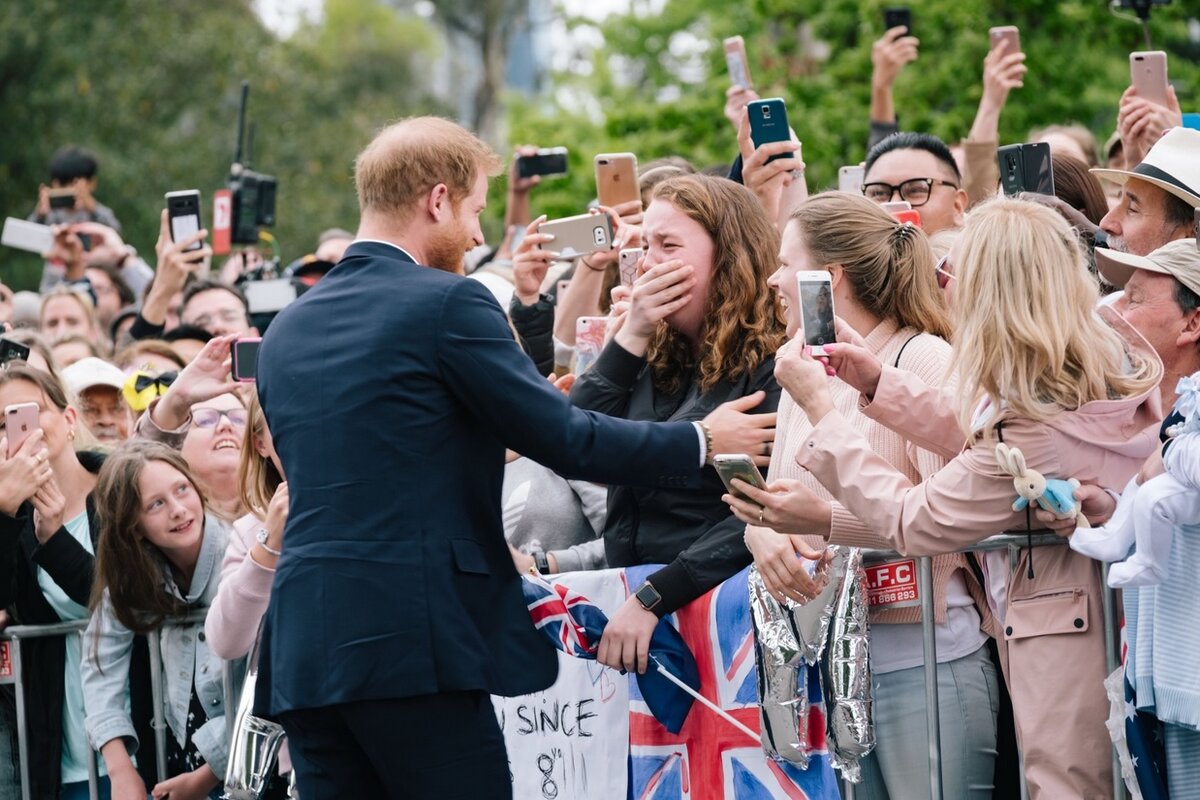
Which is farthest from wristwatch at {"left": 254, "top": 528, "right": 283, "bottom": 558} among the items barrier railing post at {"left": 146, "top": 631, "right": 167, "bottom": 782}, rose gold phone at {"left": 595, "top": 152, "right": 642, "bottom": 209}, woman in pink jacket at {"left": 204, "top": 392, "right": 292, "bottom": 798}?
rose gold phone at {"left": 595, "top": 152, "right": 642, "bottom": 209}

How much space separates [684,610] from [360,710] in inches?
44.0

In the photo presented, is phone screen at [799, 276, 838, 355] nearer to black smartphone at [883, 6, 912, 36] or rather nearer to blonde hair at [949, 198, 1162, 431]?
blonde hair at [949, 198, 1162, 431]

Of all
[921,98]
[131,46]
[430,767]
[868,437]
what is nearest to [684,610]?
[868,437]

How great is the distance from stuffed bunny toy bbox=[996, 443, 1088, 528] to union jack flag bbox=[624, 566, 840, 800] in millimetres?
913

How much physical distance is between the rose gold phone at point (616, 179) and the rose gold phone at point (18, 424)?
2.15 metres

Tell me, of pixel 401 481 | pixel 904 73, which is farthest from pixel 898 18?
pixel 904 73

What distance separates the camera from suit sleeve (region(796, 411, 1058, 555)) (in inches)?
159

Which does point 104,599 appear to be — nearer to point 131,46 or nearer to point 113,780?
point 113,780

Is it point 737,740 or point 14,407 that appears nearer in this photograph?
point 737,740

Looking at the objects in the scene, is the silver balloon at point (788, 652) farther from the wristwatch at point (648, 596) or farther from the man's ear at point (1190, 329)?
the man's ear at point (1190, 329)

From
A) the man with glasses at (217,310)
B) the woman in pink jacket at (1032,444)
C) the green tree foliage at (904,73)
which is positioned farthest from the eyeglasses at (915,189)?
the green tree foliage at (904,73)

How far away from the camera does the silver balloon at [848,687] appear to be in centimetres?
427

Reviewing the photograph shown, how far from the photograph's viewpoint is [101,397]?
25.1 ft

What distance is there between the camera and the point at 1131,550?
3959 mm
